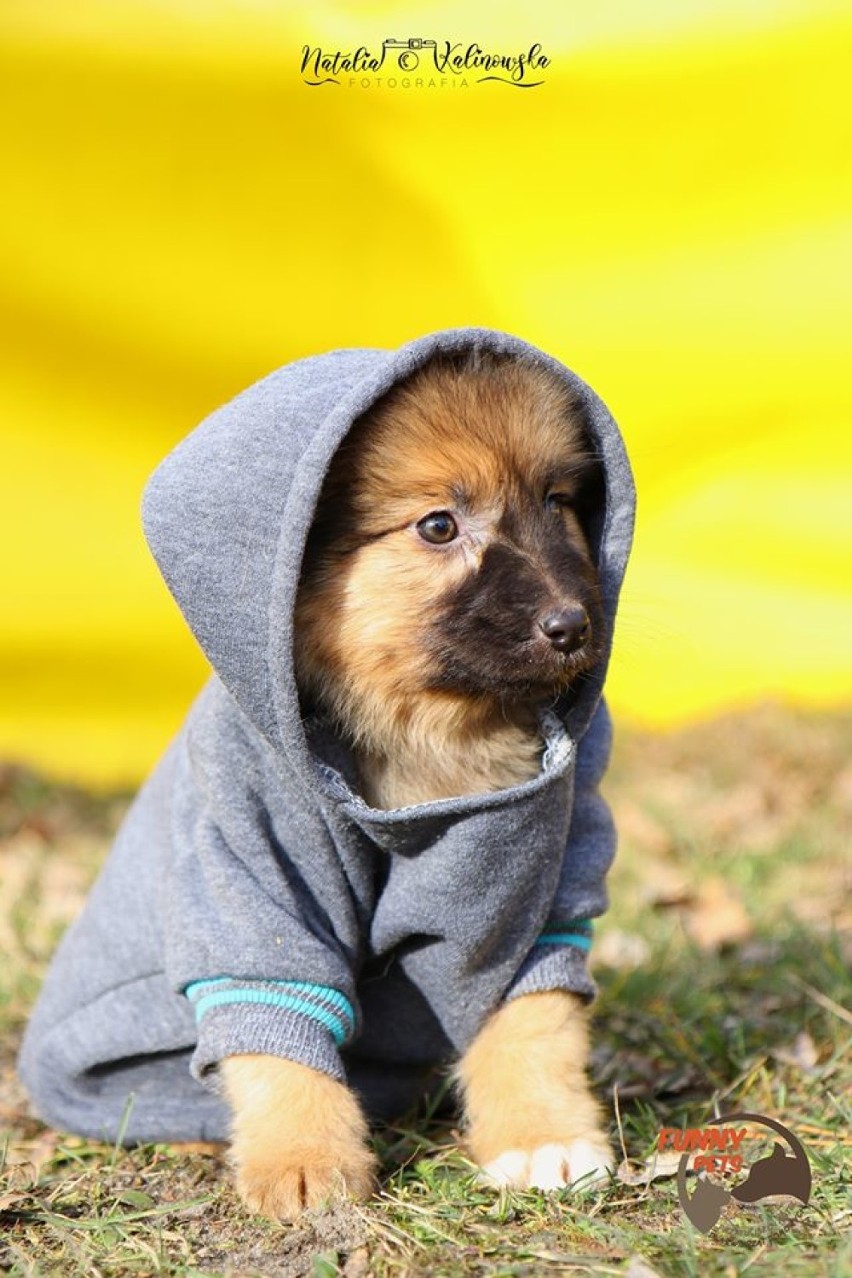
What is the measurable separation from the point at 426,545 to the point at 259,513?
0.39 meters

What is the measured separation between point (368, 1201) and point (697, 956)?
1.84 meters

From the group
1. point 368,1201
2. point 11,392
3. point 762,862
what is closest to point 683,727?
point 762,862

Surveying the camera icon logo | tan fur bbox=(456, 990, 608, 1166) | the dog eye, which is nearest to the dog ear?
the dog eye

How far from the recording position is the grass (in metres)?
2.47

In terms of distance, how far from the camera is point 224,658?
278 cm

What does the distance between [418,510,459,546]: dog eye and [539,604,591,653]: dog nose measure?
0.99ft

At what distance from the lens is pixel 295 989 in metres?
2.77

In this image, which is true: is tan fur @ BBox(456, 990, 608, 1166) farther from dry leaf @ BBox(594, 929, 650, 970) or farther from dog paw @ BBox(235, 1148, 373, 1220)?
dry leaf @ BBox(594, 929, 650, 970)

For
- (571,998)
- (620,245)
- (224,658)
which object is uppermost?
(620,245)

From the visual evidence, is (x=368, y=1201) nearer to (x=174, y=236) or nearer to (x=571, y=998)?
(x=571, y=998)

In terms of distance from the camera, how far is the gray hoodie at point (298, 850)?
274cm

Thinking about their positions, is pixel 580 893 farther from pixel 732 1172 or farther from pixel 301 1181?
pixel 301 1181

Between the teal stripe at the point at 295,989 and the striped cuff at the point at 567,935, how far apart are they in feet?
1.42

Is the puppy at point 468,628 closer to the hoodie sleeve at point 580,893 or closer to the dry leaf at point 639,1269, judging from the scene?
the hoodie sleeve at point 580,893
